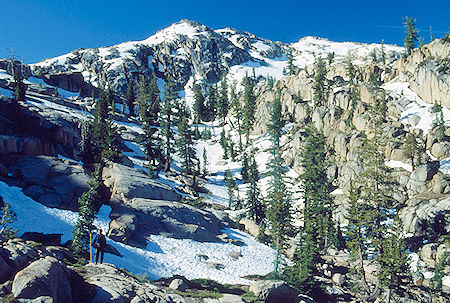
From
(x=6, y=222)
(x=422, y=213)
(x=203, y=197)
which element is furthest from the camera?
(x=203, y=197)

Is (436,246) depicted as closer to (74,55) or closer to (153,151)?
(153,151)

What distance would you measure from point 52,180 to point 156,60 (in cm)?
14549

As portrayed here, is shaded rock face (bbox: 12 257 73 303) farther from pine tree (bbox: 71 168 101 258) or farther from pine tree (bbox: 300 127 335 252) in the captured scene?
pine tree (bbox: 300 127 335 252)

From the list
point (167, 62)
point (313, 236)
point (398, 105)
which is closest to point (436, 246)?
point (313, 236)

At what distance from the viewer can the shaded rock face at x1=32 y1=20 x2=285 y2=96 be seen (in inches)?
5064

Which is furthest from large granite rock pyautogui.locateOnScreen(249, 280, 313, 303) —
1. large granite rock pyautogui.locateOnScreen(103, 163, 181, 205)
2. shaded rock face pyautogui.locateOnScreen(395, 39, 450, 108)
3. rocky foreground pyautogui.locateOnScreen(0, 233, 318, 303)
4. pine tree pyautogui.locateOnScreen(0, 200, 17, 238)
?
shaded rock face pyautogui.locateOnScreen(395, 39, 450, 108)

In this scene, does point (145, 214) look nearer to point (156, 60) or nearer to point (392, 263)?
point (392, 263)

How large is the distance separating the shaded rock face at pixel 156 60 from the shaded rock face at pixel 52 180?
72.3 meters

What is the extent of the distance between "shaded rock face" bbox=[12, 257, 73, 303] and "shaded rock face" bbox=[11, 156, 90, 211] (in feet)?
56.4

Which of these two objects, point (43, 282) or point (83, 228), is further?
point (83, 228)

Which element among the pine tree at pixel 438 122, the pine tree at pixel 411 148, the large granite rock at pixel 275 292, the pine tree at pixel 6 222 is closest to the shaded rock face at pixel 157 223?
the pine tree at pixel 6 222

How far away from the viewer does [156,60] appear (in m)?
159

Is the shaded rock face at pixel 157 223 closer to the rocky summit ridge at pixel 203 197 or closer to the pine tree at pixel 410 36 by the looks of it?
the rocky summit ridge at pixel 203 197

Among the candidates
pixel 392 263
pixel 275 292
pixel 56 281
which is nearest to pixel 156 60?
pixel 275 292
